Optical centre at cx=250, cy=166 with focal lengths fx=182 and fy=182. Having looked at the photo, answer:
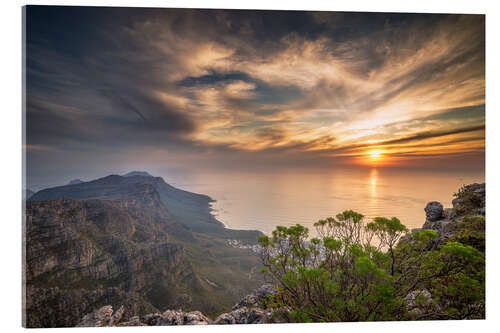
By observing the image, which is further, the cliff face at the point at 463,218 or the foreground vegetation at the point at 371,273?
the cliff face at the point at 463,218

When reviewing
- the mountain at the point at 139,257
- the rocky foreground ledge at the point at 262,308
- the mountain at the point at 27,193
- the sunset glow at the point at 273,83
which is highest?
the sunset glow at the point at 273,83

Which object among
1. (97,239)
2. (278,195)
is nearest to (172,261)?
(97,239)

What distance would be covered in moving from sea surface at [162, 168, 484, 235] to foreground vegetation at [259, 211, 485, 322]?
776 mm

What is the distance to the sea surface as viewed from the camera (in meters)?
4.80

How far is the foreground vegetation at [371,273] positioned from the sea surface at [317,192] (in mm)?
776

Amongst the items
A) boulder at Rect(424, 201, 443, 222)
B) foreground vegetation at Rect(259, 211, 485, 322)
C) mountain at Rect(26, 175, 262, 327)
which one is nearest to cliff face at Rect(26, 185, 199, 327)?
mountain at Rect(26, 175, 262, 327)

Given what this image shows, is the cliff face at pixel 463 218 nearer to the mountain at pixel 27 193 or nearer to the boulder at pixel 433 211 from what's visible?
the boulder at pixel 433 211

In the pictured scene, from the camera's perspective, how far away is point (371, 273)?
263 centimetres

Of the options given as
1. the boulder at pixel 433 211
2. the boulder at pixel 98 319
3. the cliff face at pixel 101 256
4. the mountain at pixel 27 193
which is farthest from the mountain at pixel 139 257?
the mountain at pixel 27 193

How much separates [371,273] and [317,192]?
3.43 meters

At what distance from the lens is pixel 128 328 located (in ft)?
11.2

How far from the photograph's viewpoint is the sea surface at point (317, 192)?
480 cm

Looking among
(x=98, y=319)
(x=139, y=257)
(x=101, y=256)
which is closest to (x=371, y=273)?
(x=98, y=319)

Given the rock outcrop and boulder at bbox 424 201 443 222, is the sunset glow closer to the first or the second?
the rock outcrop
